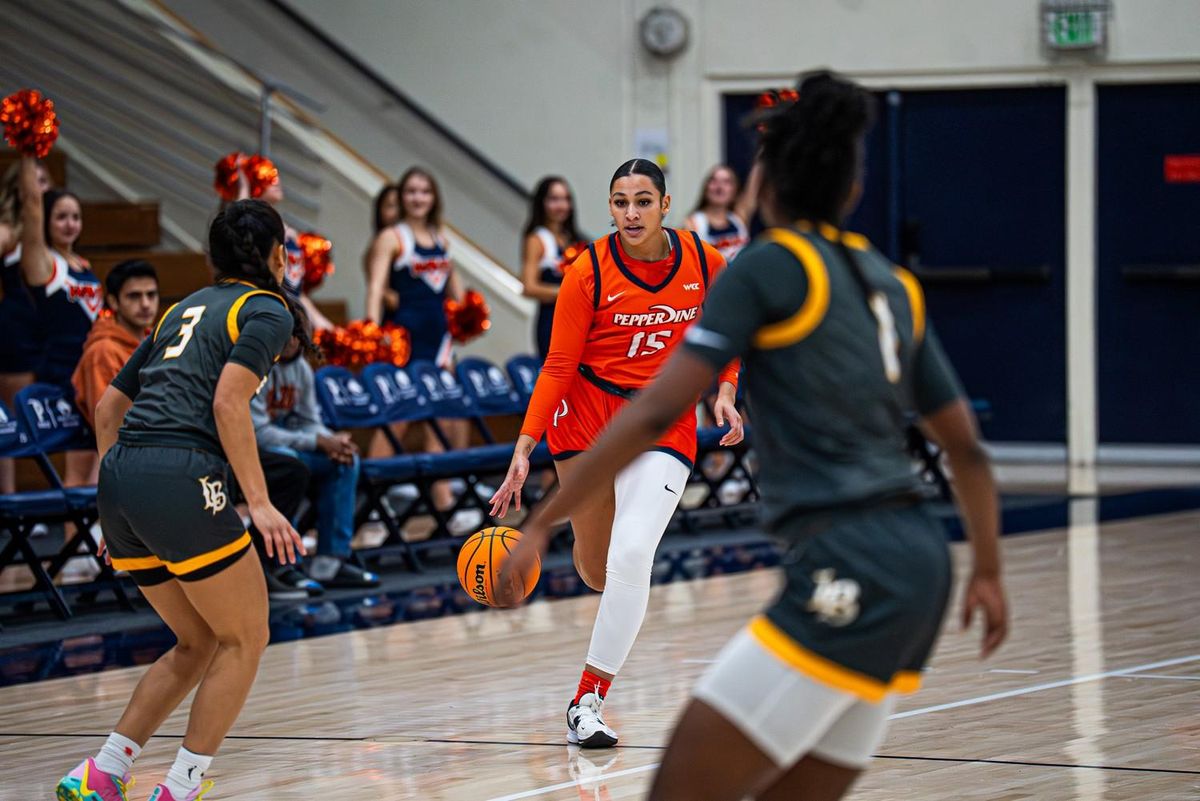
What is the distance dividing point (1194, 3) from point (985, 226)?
2.20 m

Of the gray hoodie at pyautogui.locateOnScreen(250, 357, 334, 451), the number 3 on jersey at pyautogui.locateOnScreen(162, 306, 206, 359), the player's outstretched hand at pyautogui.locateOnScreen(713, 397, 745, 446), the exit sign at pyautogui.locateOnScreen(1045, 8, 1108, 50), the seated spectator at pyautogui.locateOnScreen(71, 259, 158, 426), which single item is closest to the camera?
the number 3 on jersey at pyautogui.locateOnScreen(162, 306, 206, 359)

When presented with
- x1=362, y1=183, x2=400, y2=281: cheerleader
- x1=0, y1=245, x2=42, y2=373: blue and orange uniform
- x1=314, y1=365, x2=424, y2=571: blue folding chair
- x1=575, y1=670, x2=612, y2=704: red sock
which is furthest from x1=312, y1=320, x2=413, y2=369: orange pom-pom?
x1=575, y1=670, x2=612, y2=704: red sock

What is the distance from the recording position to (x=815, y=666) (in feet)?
8.97

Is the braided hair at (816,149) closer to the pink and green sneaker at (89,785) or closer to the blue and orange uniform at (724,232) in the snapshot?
the pink and green sneaker at (89,785)

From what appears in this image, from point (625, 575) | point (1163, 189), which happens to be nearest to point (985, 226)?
point (1163, 189)

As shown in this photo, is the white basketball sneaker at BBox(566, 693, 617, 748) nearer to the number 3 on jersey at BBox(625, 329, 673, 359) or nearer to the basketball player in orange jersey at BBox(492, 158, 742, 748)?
the basketball player in orange jersey at BBox(492, 158, 742, 748)

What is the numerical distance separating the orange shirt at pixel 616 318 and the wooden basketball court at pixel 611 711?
1086 mm

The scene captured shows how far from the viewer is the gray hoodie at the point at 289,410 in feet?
27.1

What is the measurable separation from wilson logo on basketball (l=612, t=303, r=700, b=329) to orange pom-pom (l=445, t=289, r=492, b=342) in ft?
17.1

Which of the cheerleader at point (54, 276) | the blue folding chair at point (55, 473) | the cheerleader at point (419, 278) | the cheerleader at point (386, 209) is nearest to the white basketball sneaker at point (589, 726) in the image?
the blue folding chair at point (55, 473)

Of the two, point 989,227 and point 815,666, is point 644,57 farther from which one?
point 815,666

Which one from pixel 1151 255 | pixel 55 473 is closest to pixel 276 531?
pixel 55 473

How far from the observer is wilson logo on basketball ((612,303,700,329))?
5.35m

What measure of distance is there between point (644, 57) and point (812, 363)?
1125cm
